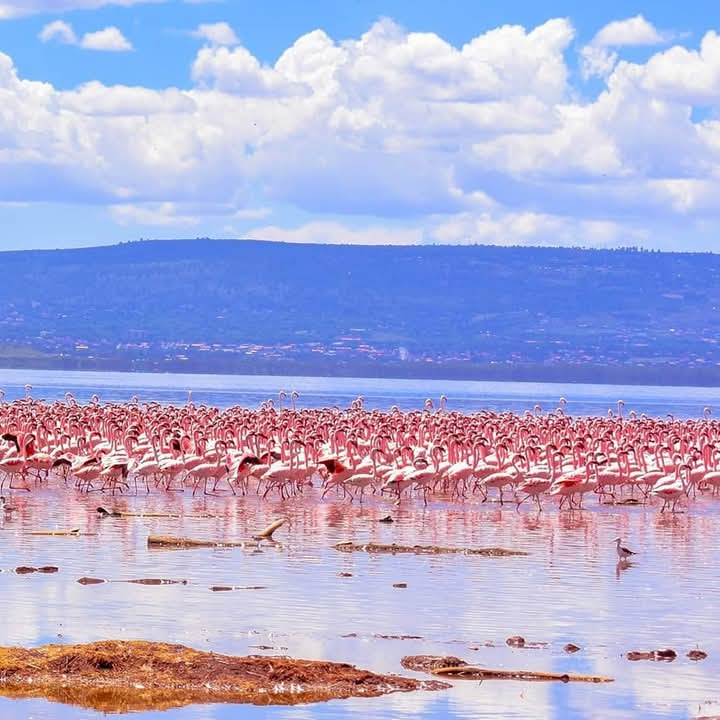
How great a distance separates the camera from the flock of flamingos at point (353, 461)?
3117cm

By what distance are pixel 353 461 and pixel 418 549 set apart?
1073cm

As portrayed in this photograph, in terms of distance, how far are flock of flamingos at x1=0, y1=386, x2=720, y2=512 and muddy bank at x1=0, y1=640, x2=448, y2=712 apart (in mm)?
16779

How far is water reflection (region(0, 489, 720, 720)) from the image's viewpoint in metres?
13.3

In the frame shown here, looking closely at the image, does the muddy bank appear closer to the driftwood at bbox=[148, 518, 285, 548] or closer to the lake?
the lake

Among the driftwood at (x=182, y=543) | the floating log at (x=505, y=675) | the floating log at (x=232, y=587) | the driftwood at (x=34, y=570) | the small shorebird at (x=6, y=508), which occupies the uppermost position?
the small shorebird at (x=6, y=508)

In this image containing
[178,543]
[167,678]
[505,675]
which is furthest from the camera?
[178,543]

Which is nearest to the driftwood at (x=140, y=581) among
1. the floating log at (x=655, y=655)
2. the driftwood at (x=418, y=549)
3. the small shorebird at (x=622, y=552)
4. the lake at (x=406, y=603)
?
the lake at (x=406, y=603)

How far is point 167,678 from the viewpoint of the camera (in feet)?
43.3

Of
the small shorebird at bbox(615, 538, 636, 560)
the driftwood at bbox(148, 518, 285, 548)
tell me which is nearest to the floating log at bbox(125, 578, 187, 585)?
the driftwood at bbox(148, 518, 285, 548)

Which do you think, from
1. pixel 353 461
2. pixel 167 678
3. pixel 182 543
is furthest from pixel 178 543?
pixel 353 461

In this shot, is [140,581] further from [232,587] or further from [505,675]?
[505,675]

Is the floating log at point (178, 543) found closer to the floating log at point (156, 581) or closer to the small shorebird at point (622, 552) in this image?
the floating log at point (156, 581)

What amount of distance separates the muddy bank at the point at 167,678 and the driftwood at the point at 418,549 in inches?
320

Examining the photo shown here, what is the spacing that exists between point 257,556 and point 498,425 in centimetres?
2258
